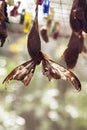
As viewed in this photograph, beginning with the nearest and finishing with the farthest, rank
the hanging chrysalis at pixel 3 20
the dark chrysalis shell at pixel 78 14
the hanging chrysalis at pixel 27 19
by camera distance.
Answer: the dark chrysalis shell at pixel 78 14 < the hanging chrysalis at pixel 3 20 < the hanging chrysalis at pixel 27 19

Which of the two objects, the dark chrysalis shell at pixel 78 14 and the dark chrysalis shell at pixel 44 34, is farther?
the dark chrysalis shell at pixel 44 34

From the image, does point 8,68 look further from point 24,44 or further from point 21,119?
point 21,119

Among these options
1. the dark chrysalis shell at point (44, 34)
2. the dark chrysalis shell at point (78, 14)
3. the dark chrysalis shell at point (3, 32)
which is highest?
the dark chrysalis shell at point (78, 14)

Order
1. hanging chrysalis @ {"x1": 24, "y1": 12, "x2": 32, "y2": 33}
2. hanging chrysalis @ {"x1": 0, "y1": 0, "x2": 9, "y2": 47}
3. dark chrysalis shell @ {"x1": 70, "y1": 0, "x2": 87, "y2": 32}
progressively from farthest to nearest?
hanging chrysalis @ {"x1": 24, "y1": 12, "x2": 32, "y2": 33}
hanging chrysalis @ {"x1": 0, "y1": 0, "x2": 9, "y2": 47}
dark chrysalis shell @ {"x1": 70, "y1": 0, "x2": 87, "y2": 32}

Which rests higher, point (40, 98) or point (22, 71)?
point (22, 71)

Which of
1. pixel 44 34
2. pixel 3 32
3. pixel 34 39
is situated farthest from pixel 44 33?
pixel 34 39

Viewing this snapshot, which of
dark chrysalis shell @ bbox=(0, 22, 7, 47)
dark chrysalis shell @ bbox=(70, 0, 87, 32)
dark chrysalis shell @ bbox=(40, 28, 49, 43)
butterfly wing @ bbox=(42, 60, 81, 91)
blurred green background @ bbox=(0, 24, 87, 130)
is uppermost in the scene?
dark chrysalis shell @ bbox=(70, 0, 87, 32)

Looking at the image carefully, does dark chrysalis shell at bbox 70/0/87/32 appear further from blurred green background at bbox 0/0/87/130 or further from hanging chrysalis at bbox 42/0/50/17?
→ blurred green background at bbox 0/0/87/130

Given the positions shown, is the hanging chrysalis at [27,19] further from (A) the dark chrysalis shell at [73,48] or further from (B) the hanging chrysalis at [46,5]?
(A) the dark chrysalis shell at [73,48]

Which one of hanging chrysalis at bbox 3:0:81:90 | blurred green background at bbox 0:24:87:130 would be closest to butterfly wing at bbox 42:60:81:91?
hanging chrysalis at bbox 3:0:81:90

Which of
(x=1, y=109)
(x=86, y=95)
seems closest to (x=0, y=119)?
(x=1, y=109)

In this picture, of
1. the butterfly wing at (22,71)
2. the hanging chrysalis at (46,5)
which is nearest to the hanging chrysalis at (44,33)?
the hanging chrysalis at (46,5)

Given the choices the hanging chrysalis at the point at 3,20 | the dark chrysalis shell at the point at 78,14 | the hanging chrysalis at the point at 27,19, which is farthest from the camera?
the hanging chrysalis at the point at 27,19

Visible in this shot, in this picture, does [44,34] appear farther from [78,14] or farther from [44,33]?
[78,14]
